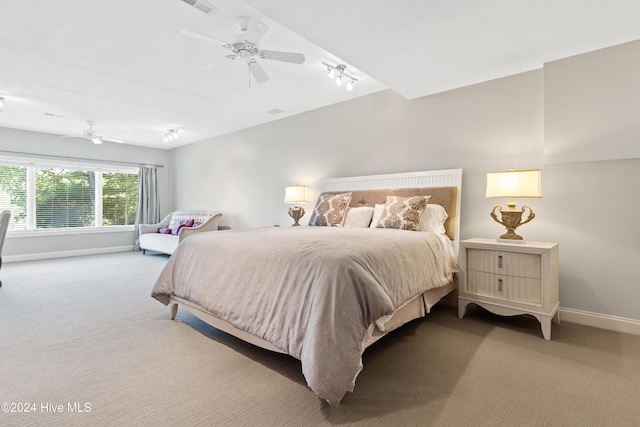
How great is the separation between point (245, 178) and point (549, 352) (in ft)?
16.7

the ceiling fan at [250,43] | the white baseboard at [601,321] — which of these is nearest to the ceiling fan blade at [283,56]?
the ceiling fan at [250,43]

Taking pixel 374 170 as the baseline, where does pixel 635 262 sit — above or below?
below

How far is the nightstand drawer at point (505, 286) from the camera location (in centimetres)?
250

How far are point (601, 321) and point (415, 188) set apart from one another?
200 centimetres

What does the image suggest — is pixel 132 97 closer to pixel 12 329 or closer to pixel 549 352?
pixel 12 329

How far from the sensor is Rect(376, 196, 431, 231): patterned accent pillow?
3092 mm

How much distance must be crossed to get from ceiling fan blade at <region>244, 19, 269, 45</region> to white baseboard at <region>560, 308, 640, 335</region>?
11.4 ft

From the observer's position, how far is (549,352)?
220 centimetres

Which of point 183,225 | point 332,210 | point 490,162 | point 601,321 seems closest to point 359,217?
point 332,210

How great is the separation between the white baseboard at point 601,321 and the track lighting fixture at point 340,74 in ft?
10.1

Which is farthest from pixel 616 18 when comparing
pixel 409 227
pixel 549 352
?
pixel 549 352

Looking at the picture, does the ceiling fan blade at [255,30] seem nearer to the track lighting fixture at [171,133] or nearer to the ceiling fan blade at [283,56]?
the ceiling fan blade at [283,56]

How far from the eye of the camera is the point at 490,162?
127 inches

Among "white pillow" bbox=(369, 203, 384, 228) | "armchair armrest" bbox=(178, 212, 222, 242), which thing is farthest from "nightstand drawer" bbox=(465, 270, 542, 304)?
"armchair armrest" bbox=(178, 212, 222, 242)
